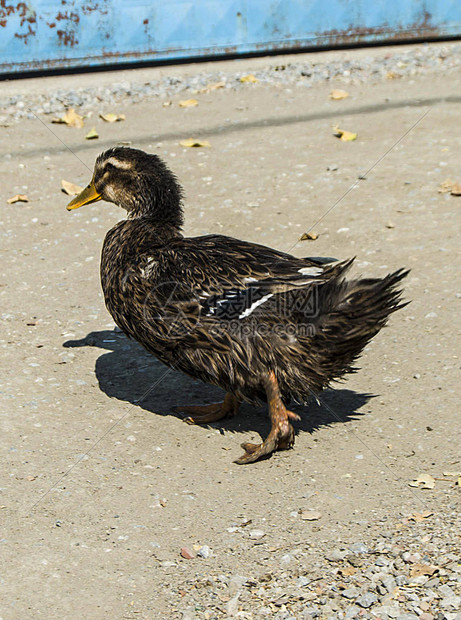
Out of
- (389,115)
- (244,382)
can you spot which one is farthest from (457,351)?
(389,115)

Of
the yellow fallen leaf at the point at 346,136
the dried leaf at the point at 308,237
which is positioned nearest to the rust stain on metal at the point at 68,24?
the yellow fallen leaf at the point at 346,136

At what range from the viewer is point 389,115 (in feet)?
25.3

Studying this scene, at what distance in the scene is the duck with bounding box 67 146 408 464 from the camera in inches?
134

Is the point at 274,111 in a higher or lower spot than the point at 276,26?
lower

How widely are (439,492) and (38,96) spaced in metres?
6.75

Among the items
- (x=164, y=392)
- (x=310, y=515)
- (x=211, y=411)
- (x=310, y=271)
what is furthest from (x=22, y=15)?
(x=310, y=515)

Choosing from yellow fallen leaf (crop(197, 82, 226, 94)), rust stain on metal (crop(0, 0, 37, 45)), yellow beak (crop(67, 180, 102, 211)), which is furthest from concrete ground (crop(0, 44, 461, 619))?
rust stain on metal (crop(0, 0, 37, 45))

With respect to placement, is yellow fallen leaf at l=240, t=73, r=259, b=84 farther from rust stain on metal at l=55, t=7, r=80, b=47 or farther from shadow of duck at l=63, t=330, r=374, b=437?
shadow of duck at l=63, t=330, r=374, b=437

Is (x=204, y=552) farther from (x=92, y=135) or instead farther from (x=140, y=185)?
(x=92, y=135)

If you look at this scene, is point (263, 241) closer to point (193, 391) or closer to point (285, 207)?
point (285, 207)

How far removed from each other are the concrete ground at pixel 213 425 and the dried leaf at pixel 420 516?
0.02 m

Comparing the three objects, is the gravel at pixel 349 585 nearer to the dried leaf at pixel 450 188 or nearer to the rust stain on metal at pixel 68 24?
the dried leaf at pixel 450 188

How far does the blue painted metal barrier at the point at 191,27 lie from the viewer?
8812 millimetres

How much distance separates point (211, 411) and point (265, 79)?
6078mm
